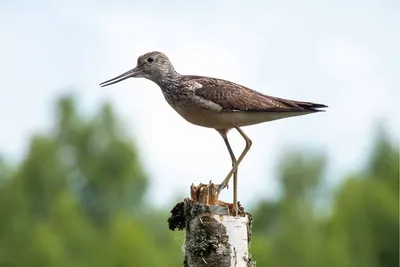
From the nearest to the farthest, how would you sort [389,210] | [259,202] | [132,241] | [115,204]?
[132,241], [389,210], [259,202], [115,204]

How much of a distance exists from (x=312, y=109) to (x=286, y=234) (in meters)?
58.7

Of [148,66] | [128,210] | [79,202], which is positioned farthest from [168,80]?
[79,202]

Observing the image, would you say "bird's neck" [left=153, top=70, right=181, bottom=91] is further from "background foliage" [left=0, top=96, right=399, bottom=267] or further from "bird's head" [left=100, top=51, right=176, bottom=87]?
"background foliage" [left=0, top=96, right=399, bottom=267]

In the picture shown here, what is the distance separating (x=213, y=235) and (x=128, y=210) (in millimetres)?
94477

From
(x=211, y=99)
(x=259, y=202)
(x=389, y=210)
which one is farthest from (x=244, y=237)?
(x=259, y=202)

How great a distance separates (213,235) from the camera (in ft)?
51.9

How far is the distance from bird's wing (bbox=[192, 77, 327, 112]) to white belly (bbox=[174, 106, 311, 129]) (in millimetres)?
84

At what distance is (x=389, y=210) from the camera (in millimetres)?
86562

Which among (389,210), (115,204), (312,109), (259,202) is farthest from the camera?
(115,204)

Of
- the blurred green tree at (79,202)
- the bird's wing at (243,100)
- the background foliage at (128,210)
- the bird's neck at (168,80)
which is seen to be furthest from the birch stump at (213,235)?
the blurred green tree at (79,202)

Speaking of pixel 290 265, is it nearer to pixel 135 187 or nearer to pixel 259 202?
pixel 259 202

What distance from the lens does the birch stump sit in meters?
15.7

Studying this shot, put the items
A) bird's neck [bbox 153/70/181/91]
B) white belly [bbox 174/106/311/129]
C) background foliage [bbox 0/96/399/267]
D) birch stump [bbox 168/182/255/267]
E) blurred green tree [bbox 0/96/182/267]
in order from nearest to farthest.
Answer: birch stump [bbox 168/182/255/267] → white belly [bbox 174/106/311/129] → bird's neck [bbox 153/70/181/91] → background foliage [bbox 0/96/399/267] → blurred green tree [bbox 0/96/182/267]

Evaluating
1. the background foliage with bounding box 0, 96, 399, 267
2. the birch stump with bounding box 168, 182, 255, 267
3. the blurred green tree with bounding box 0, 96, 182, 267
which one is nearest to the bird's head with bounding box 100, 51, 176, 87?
the birch stump with bounding box 168, 182, 255, 267
